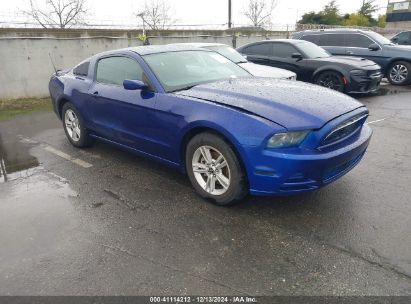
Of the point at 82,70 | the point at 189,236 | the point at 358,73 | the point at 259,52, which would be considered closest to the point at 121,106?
the point at 82,70

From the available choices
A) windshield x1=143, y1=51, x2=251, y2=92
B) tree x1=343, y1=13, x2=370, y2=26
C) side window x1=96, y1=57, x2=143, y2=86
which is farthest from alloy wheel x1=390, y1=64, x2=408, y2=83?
tree x1=343, y1=13, x2=370, y2=26

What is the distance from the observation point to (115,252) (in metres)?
2.90

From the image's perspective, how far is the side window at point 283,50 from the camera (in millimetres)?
9500

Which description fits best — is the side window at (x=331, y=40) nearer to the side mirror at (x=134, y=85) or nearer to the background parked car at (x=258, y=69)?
the background parked car at (x=258, y=69)

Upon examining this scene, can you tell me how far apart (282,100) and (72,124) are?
356 cm

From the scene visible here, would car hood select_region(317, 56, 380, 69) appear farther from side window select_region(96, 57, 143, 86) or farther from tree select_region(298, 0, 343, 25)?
tree select_region(298, 0, 343, 25)

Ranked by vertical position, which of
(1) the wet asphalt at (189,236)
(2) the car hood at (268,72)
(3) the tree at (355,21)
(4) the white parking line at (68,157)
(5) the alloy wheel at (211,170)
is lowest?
(1) the wet asphalt at (189,236)

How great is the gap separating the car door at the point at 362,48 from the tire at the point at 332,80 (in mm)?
2675

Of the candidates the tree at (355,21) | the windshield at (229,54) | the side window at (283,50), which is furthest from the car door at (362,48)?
the tree at (355,21)

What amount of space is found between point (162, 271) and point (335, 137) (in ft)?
6.19

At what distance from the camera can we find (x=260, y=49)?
1001cm

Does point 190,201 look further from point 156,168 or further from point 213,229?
point 156,168

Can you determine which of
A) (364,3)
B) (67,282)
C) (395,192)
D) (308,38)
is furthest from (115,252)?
(364,3)

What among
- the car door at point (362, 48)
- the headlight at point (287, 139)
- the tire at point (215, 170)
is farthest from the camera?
the car door at point (362, 48)
